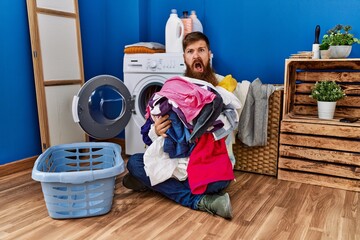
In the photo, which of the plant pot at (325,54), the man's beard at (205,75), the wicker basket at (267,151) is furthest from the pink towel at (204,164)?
the plant pot at (325,54)

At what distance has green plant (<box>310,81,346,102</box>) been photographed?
1.94 metres

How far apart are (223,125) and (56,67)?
56.8 inches

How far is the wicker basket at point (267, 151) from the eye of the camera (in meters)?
2.08

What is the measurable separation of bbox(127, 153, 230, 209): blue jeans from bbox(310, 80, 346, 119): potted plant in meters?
0.81

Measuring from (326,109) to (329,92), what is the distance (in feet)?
0.35

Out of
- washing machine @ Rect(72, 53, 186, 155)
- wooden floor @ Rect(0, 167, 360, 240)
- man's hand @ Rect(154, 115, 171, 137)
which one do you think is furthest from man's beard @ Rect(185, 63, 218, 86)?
wooden floor @ Rect(0, 167, 360, 240)

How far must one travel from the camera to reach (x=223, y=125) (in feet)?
5.36

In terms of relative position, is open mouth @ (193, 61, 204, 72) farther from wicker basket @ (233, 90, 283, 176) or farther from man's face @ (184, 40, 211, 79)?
wicker basket @ (233, 90, 283, 176)

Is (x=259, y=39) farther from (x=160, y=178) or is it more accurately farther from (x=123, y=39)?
(x=160, y=178)

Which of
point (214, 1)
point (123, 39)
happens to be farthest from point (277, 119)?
point (123, 39)

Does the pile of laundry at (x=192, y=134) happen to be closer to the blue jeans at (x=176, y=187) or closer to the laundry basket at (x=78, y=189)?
the blue jeans at (x=176, y=187)

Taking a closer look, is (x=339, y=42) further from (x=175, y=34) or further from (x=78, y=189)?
(x=78, y=189)

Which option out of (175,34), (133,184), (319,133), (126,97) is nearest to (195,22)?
(175,34)

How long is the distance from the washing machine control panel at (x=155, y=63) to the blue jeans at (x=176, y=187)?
77 cm
